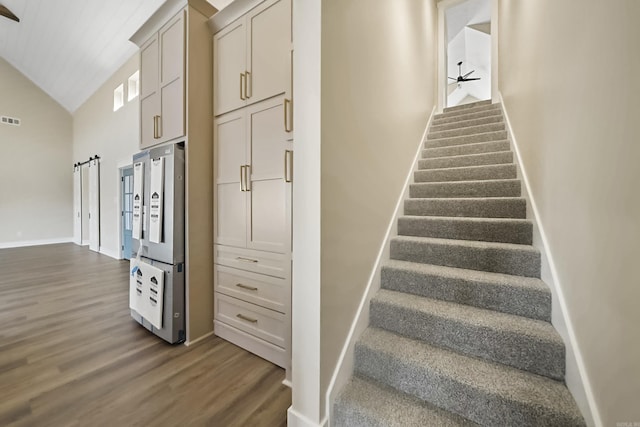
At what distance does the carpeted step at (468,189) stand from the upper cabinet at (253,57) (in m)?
1.45

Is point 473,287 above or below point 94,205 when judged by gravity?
below

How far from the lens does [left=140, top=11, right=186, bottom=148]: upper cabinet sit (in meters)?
2.09

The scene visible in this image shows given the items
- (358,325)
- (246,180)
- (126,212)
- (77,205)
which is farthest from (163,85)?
(77,205)

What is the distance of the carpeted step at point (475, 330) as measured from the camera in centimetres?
109

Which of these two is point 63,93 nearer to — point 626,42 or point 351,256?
point 351,256

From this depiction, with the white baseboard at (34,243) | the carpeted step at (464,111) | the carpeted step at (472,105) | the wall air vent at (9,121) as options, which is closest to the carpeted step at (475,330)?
the carpeted step at (464,111)

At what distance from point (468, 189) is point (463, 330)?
1.31m

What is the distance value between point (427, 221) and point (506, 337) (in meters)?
0.93

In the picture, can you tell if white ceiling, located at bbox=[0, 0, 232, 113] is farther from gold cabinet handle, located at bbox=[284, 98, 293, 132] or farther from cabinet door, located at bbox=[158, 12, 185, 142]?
gold cabinet handle, located at bbox=[284, 98, 293, 132]

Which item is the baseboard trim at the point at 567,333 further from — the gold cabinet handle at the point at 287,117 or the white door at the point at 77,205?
the white door at the point at 77,205

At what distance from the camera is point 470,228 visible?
1.78 metres

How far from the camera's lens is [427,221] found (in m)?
1.93

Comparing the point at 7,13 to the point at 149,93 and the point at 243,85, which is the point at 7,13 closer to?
the point at 149,93

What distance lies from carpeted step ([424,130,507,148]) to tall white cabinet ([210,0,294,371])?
2.09 m
